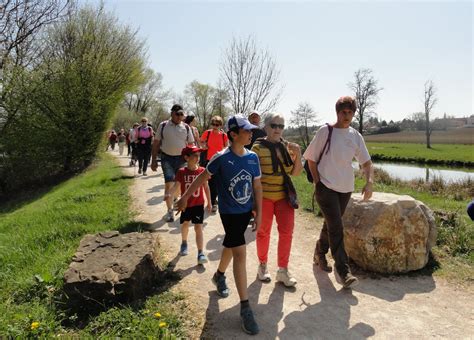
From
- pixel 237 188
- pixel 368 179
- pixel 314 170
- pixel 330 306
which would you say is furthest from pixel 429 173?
pixel 237 188

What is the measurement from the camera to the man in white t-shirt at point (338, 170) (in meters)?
3.82

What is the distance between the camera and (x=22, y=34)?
58.2 feet

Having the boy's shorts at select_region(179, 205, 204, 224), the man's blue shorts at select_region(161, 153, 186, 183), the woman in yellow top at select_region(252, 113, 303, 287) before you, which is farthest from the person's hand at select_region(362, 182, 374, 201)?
the man's blue shorts at select_region(161, 153, 186, 183)

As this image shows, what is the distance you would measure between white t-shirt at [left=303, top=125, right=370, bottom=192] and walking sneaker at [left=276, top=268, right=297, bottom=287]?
44.7 inches

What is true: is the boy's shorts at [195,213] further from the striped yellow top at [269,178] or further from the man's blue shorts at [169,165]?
the man's blue shorts at [169,165]

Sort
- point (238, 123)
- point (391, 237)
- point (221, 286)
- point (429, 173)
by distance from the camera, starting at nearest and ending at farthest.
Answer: point (238, 123)
point (221, 286)
point (391, 237)
point (429, 173)

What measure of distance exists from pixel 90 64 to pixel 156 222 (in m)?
12.8

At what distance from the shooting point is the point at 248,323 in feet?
9.92

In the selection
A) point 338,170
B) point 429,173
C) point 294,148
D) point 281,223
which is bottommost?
point 429,173

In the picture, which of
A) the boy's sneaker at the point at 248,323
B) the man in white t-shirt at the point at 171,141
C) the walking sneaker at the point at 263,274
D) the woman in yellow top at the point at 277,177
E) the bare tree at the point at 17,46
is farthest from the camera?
the bare tree at the point at 17,46

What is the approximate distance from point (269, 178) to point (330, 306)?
1.52 meters

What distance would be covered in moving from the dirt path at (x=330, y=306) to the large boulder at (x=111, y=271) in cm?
54

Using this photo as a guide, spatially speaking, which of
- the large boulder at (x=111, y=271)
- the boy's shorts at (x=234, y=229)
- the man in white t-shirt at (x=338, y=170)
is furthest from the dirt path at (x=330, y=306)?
the boy's shorts at (x=234, y=229)

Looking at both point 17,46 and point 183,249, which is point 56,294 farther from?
point 17,46
